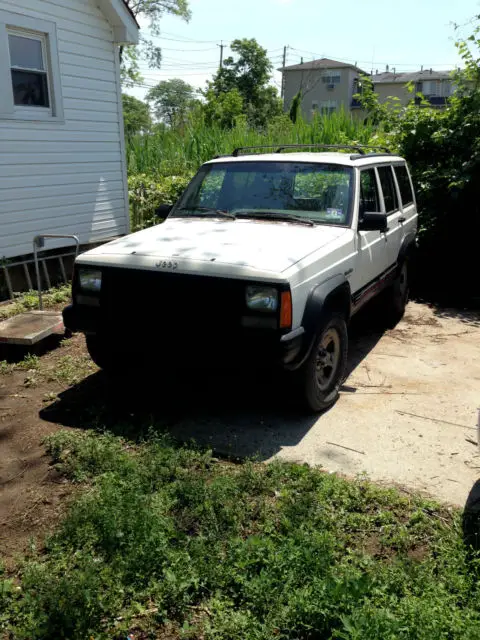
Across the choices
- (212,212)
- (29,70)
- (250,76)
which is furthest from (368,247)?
(250,76)

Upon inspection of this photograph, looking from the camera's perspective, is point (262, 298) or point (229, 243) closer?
point (262, 298)

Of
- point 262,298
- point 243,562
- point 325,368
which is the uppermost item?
point 262,298

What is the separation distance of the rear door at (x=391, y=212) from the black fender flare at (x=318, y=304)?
176cm

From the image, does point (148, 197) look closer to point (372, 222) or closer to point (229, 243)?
point (372, 222)

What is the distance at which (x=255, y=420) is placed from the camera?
4.59m

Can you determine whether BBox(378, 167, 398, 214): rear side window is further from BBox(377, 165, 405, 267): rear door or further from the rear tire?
the rear tire

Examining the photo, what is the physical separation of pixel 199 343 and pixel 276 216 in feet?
4.97

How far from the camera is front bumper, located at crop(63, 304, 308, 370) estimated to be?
3984 mm

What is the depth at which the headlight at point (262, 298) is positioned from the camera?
395 cm

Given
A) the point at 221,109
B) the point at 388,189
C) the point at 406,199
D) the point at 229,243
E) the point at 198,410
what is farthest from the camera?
the point at 221,109

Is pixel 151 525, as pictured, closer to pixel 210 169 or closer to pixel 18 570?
pixel 18 570

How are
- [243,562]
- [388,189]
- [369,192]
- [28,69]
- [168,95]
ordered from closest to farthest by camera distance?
1. [243,562]
2. [369,192]
3. [388,189]
4. [28,69]
5. [168,95]

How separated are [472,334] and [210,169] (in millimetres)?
3625

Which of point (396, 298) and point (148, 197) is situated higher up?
point (148, 197)
